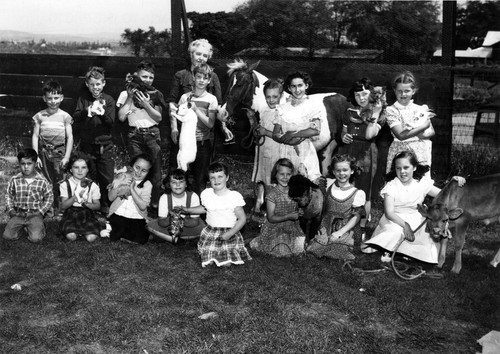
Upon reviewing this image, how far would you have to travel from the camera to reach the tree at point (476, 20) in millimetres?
7859

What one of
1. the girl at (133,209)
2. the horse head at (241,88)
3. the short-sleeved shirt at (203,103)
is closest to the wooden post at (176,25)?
the horse head at (241,88)

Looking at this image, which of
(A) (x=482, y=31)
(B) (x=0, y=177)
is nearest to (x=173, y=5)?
(B) (x=0, y=177)

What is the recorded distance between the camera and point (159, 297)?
15.9 ft

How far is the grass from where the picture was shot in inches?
160

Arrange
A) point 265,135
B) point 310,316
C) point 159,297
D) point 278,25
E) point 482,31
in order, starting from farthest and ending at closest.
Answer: point 278,25 → point 482,31 → point 265,135 → point 159,297 → point 310,316

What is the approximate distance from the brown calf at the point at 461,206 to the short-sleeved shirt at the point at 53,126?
3.89m

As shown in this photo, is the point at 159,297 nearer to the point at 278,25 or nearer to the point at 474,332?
the point at 474,332

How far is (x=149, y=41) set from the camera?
30.5 feet

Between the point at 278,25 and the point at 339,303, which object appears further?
the point at 278,25

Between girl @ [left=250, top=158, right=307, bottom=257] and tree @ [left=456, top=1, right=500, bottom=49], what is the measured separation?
11.7 feet

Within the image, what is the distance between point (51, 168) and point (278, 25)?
3.61 m

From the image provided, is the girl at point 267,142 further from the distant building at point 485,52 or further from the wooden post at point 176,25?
the wooden post at point 176,25

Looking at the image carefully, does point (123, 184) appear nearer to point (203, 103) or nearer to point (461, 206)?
point (203, 103)

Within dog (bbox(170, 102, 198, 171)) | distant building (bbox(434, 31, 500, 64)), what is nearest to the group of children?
dog (bbox(170, 102, 198, 171))
